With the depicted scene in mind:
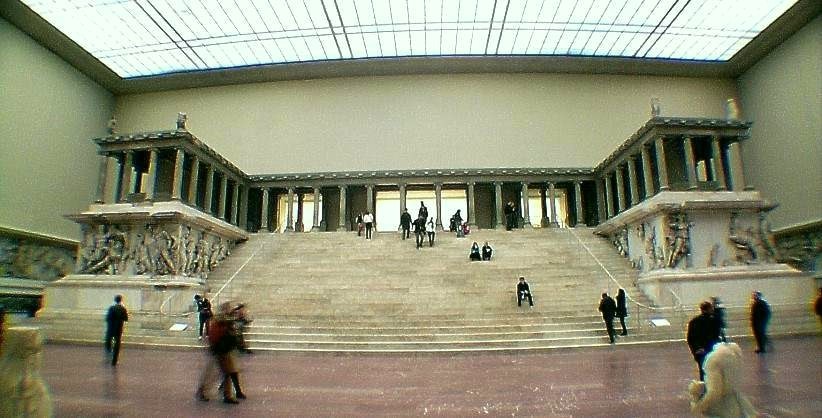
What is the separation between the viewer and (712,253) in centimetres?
1752

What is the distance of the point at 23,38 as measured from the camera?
26.2 meters

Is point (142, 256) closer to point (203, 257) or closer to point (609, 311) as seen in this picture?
point (203, 257)

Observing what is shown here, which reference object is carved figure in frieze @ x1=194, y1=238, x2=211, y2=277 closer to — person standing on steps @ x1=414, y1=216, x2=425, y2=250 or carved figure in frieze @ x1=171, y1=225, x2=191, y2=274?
carved figure in frieze @ x1=171, y1=225, x2=191, y2=274

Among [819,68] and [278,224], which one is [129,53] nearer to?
[278,224]

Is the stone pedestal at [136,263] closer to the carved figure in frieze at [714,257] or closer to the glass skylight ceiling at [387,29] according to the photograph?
the glass skylight ceiling at [387,29]

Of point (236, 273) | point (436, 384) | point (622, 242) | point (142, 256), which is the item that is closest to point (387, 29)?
point (236, 273)

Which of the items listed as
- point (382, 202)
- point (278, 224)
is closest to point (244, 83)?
point (278, 224)

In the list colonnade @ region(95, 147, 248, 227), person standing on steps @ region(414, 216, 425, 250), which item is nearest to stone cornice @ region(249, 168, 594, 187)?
colonnade @ region(95, 147, 248, 227)

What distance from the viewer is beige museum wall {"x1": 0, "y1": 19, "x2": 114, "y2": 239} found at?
24562mm

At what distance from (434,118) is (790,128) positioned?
2000cm

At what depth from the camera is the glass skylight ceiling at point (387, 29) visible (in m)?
26.6

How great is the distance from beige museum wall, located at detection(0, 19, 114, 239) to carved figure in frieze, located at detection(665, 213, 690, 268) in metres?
30.2

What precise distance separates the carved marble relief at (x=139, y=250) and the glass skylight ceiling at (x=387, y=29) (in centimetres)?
1397

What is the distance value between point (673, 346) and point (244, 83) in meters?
31.7
